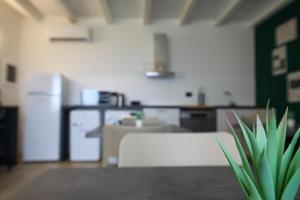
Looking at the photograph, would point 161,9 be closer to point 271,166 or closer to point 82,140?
point 82,140

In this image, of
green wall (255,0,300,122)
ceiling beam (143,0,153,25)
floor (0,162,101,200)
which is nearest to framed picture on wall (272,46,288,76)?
green wall (255,0,300,122)

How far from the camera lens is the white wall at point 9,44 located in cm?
503

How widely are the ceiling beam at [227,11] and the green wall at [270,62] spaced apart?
0.80 metres

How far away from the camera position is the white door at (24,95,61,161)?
5.14 metres

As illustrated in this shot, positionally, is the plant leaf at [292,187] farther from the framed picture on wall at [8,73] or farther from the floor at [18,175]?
the framed picture on wall at [8,73]

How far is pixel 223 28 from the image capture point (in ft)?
20.1

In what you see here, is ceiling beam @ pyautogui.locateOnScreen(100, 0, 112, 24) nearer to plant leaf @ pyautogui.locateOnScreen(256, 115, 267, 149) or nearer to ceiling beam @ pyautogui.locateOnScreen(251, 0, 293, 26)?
ceiling beam @ pyautogui.locateOnScreen(251, 0, 293, 26)

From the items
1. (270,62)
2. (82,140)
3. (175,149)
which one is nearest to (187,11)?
(270,62)

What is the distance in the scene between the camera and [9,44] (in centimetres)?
536

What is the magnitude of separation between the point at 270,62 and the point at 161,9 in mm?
2325

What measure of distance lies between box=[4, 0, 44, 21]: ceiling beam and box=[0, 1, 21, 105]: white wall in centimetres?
13

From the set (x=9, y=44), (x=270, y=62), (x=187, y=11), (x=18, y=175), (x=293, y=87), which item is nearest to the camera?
(x=18, y=175)

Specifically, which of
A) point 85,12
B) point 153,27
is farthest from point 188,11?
point 85,12

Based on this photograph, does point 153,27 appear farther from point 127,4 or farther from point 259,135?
point 259,135
